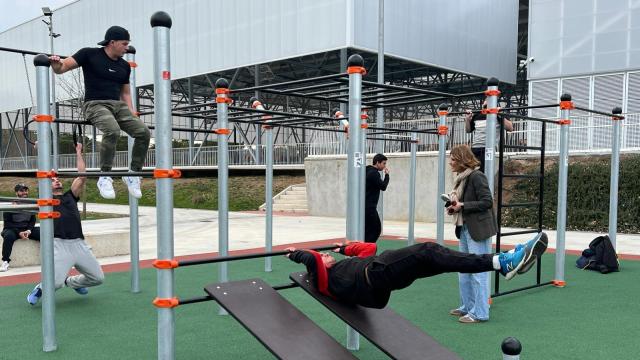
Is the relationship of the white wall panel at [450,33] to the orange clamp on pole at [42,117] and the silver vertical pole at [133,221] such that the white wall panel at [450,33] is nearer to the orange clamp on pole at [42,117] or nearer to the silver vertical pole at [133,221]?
the silver vertical pole at [133,221]

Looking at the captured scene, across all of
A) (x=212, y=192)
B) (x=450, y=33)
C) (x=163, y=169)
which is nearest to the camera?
(x=163, y=169)

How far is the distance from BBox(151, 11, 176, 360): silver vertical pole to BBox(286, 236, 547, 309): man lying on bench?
0.90 m

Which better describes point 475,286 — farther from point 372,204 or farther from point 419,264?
point 372,204

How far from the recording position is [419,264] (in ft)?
10.6

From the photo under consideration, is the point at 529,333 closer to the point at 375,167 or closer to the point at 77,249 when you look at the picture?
the point at 375,167

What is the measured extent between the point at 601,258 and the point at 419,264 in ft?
18.2

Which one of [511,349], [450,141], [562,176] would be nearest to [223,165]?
[511,349]

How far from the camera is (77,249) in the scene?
5.28m

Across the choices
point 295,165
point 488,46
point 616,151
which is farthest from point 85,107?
point 488,46

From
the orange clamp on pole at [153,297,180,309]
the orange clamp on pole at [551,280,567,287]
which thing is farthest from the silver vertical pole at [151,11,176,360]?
the orange clamp on pole at [551,280,567,287]

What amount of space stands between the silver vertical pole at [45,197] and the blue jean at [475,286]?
3637 mm

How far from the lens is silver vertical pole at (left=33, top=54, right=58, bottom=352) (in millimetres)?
4086

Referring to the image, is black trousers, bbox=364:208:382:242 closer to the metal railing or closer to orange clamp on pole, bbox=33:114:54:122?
the metal railing

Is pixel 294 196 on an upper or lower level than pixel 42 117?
lower
